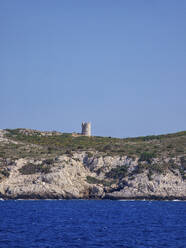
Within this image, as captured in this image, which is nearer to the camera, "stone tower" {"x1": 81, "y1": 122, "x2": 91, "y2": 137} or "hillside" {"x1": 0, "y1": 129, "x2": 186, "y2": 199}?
"hillside" {"x1": 0, "y1": 129, "x2": 186, "y2": 199}

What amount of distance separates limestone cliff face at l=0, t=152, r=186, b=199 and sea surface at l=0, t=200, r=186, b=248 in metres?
19.4

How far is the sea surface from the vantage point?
3691 cm

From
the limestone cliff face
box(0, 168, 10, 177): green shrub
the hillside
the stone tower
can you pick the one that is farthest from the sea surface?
the stone tower

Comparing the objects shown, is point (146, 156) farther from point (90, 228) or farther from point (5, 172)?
point (90, 228)

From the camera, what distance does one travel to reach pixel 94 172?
95.9m

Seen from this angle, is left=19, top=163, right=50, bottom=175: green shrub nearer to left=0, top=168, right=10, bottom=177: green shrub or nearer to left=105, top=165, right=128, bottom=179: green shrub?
left=0, top=168, right=10, bottom=177: green shrub

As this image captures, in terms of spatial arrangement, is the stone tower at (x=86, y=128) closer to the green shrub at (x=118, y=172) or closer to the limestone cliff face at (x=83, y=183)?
the limestone cliff face at (x=83, y=183)

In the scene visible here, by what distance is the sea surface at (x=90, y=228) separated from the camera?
36.9m

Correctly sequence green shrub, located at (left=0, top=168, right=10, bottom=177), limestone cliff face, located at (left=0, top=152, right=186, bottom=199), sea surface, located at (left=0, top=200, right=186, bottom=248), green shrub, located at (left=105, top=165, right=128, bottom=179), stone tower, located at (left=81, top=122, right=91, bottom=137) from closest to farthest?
1. sea surface, located at (left=0, top=200, right=186, bottom=248)
2. limestone cliff face, located at (left=0, top=152, right=186, bottom=199)
3. green shrub, located at (left=0, top=168, right=10, bottom=177)
4. green shrub, located at (left=105, top=165, right=128, bottom=179)
5. stone tower, located at (left=81, top=122, right=91, bottom=137)

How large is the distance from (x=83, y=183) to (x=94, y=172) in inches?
320

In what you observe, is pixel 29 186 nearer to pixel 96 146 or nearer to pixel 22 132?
pixel 96 146

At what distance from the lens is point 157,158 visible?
96000mm

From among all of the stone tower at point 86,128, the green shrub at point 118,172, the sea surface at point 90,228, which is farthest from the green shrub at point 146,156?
the stone tower at point 86,128

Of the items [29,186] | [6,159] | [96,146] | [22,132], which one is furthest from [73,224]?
[22,132]
